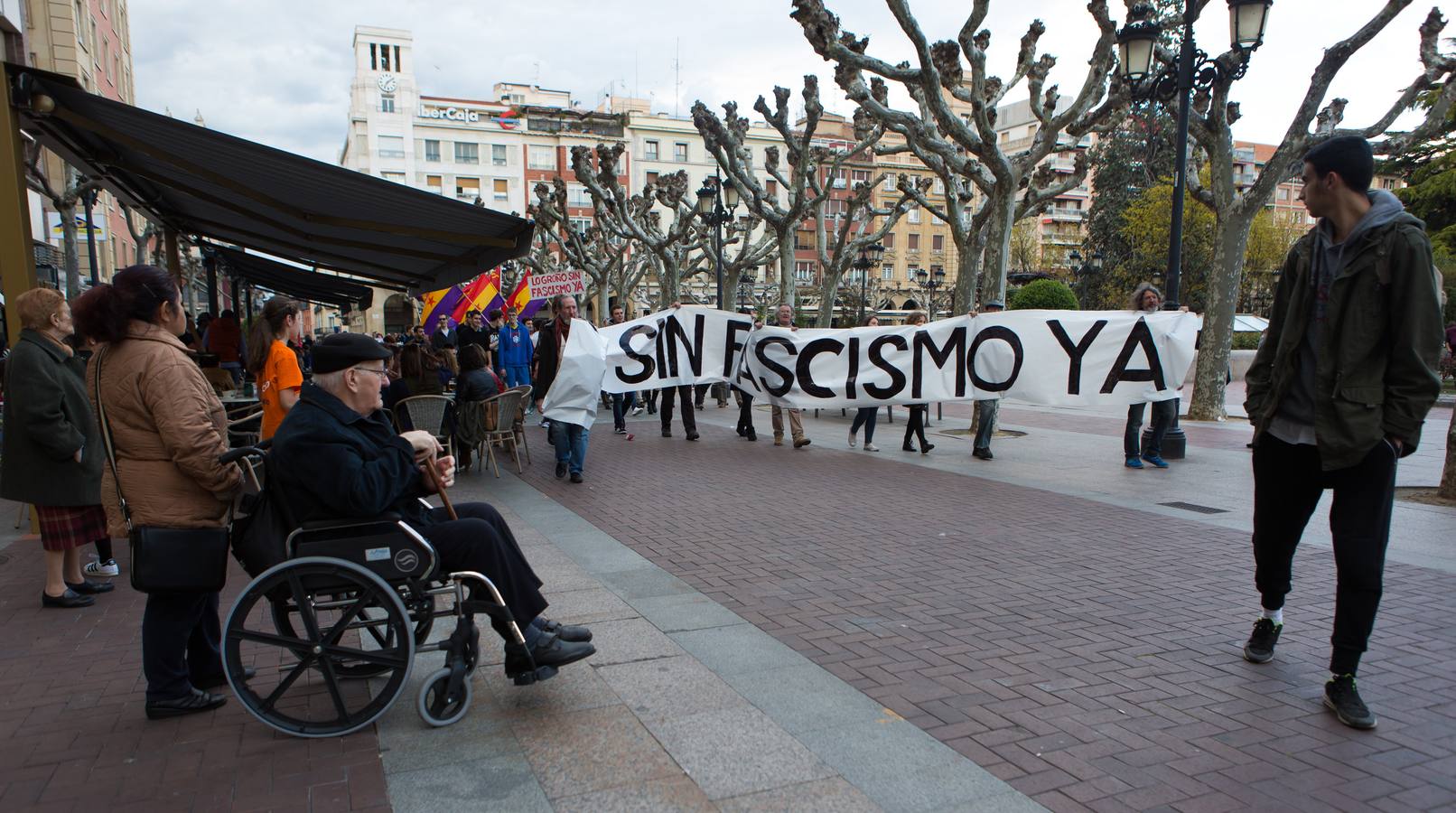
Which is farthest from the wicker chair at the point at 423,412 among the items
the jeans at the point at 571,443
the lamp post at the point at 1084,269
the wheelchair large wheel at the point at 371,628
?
the lamp post at the point at 1084,269

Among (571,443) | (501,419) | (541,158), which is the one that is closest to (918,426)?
(571,443)

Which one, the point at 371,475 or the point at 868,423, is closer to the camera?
the point at 371,475

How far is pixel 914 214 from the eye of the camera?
83.1 meters

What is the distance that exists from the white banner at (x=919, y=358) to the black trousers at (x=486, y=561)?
6.00 metres

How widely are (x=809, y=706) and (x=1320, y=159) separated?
3.01 m

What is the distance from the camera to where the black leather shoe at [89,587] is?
5148 mm

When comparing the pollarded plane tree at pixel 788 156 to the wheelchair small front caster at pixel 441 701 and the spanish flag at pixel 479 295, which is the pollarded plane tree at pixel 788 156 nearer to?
the spanish flag at pixel 479 295

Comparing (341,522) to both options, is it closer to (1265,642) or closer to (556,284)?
(1265,642)

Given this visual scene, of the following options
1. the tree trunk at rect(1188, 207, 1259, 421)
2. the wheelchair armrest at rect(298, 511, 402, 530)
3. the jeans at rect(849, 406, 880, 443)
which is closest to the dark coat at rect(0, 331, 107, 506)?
the wheelchair armrest at rect(298, 511, 402, 530)

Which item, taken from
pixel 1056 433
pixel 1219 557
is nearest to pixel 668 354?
pixel 1056 433

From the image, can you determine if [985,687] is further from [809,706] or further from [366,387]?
[366,387]

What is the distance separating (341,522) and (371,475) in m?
0.22

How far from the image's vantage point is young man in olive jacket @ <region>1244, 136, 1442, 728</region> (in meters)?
3.34

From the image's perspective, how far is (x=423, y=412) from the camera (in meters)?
8.90
